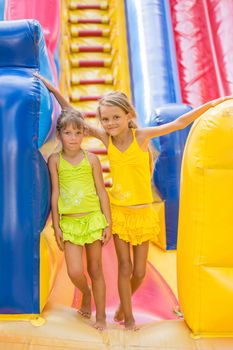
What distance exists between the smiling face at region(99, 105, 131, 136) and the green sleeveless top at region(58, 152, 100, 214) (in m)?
0.17

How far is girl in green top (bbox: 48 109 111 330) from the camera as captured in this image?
5.11 feet

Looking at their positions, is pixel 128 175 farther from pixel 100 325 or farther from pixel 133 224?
pixel 100 325

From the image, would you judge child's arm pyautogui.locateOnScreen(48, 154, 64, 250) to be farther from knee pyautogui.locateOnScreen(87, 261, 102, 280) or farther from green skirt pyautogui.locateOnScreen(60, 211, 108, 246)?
knee pyautogui.locateOnScreen(87, 261, 102, 280)

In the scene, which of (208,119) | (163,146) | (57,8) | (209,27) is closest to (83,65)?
(57,8)

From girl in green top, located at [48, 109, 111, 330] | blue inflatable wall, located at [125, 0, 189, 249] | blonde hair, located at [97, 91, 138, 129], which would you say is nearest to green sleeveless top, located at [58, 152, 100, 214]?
girl in green top, located at [48, 109, 111, 330]

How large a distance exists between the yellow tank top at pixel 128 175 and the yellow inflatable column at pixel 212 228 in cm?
31

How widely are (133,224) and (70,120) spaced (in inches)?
18.1

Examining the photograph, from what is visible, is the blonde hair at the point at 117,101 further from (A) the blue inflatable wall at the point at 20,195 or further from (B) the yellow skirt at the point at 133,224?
(B) the yellow skirt at the point at 133,224

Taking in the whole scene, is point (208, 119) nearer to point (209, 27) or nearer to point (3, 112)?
point (3, 112)

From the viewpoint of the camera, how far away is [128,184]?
1.70m

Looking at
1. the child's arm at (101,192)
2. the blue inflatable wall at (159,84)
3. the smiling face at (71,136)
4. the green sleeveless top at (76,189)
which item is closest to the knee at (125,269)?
the child's arm at (101,192)

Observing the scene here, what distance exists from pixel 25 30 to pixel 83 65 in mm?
2240

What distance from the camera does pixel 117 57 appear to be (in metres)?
3.66

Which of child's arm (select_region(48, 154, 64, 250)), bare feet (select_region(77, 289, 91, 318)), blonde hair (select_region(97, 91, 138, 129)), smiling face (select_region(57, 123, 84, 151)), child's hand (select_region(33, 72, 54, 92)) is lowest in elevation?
bare feet (select_region(77, 289, 91, 318))
